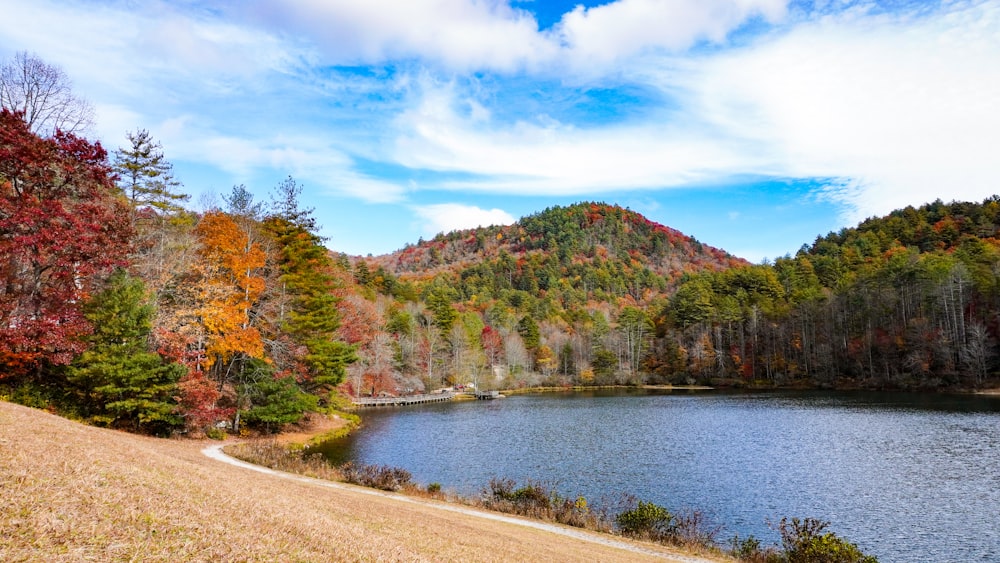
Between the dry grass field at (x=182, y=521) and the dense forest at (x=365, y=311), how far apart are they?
9278 mm

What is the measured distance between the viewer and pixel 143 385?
76.9ft

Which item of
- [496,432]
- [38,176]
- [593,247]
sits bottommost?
[496,432]

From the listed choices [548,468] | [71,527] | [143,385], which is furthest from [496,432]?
[71,527]

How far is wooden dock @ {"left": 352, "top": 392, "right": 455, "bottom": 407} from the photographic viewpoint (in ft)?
202

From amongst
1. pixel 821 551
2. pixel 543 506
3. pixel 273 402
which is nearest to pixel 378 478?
pixel 543 506

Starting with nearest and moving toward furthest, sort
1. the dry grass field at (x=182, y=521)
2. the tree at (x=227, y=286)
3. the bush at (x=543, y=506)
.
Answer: the dry grass field at (x=182, y=521)
the bush at (x=543, y=506)
the tree at (x=227, y=286)

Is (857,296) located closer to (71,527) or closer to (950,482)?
(950,482)

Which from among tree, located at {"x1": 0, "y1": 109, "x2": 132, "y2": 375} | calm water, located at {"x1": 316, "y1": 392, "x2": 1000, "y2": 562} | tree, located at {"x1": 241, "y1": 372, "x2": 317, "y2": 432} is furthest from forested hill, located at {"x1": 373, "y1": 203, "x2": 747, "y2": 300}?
tree, located at {"x1": 0, "y1": 109, "x2": 132, "y2": 375}

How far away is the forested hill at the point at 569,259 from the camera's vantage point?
152 metres

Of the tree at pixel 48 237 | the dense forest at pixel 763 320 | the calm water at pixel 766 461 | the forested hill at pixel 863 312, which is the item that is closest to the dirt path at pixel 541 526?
the calm water at pixel 766 461

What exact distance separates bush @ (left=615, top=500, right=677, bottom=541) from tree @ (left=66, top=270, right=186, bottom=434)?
2050 centimetres

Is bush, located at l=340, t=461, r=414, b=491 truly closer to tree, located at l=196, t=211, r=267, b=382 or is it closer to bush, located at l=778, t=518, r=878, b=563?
tree, located at l=196, t=211, r=267, b=382

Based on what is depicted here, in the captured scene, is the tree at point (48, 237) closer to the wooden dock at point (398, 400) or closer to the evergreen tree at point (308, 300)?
the evergreen tree at point (308, 300)

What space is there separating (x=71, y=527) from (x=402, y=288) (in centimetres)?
10197
